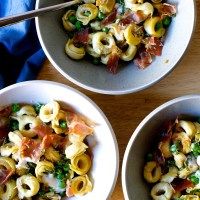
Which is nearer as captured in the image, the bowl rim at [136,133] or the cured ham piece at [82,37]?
the bowl rim at [136,133]

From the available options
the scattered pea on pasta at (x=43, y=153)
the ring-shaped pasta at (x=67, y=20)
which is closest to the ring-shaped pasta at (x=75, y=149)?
the scattered pea on pasta at (x=43, y=153)

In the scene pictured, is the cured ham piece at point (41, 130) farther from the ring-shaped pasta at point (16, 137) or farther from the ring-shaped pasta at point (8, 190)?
the ring-shaped pasta at point (8, 190)

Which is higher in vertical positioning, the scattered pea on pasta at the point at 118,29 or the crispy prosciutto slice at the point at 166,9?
the crispy prosciutto slice at the point at 166,9

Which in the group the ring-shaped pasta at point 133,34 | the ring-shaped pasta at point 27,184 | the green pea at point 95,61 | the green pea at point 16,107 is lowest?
the ring-shaped pasta at point 27,184

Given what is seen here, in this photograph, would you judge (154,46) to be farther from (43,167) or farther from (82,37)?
(43,167)

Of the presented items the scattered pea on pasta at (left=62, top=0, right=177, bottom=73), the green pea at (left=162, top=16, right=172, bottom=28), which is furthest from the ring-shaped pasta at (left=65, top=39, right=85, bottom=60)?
the green pea at (left=162, top=16, right=172, bottom=28)

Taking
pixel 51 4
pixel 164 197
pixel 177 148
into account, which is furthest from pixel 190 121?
pixel 51 4

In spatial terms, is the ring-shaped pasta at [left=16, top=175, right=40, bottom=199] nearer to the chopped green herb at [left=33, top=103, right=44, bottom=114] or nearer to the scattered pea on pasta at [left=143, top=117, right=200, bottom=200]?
the chopped green herb at [left=33, top=103, right=44, bottom=114]
